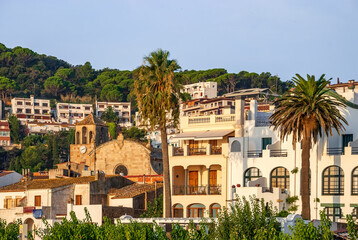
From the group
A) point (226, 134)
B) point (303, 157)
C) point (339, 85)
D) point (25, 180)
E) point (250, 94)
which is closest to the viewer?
point (303, 157)

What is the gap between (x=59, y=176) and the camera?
82875mm

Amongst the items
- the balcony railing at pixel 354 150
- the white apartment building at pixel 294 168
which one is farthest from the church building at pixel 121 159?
the balcony railing at pixel 354 150

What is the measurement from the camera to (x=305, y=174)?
5394cm

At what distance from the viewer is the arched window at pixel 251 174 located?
59.9m

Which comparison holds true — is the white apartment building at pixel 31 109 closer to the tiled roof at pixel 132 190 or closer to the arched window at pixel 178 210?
the tiled roof at pixel 132 190

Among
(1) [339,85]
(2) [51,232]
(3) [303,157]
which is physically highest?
(1) [339,85]

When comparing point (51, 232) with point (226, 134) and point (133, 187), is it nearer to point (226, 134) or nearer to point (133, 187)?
point (226, 134)

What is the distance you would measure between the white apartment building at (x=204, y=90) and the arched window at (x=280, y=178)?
125589 mm

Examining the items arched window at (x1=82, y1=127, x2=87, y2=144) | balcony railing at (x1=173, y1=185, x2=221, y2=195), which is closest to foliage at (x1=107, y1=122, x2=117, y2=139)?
arched window at (x1=82, y1=127, x2=87, y2=144)

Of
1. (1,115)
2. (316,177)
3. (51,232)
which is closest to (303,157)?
(316,177)

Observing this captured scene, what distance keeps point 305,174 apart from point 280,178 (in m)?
4.87

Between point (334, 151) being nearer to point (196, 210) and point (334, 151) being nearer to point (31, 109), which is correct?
point (196, 210)

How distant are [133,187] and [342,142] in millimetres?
22067

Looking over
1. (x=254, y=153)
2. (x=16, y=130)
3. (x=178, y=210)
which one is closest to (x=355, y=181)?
(x=254, y=153)
